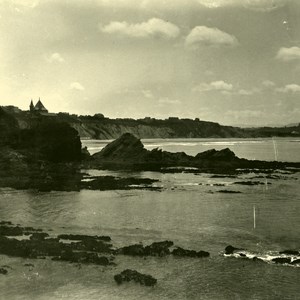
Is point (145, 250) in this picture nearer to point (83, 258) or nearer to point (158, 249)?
point (158, 249)

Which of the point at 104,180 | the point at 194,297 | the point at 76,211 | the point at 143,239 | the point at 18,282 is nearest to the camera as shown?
the point at 194,297

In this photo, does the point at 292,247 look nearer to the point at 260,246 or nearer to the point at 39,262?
the point at 260,246

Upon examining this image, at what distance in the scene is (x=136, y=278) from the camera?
17594 mm

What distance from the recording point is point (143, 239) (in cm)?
2425

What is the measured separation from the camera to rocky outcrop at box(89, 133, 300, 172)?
225ft

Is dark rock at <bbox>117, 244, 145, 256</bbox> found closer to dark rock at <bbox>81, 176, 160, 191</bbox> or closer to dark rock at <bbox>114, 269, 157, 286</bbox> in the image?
dark rock at <bbox>114, 269, 157, 286</bbox>

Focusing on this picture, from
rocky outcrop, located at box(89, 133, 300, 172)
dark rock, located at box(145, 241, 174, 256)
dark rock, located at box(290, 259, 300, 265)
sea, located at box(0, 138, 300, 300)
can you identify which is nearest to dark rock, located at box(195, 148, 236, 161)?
rocky outcrop, located at box(89, 133, 300, 172)

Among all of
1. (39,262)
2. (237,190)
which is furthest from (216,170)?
(39,262)

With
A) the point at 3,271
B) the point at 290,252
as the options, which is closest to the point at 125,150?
the point at 290,252

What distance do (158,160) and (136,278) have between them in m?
57.5

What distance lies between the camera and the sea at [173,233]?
1675 centimetres

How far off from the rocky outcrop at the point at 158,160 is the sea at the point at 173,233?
19.7 meters

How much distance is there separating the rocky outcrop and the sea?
19682 mm

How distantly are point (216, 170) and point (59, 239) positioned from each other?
43374mm
